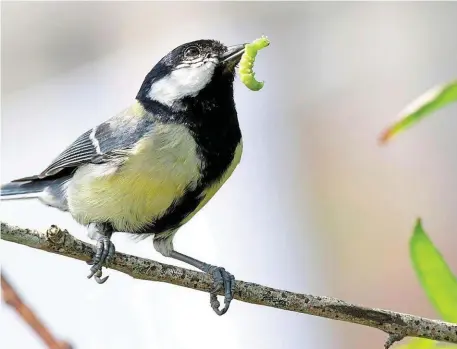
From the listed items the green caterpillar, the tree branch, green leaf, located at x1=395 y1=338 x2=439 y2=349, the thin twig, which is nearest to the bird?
the tree branch

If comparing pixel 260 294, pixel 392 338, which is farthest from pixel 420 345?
pixel 260 294

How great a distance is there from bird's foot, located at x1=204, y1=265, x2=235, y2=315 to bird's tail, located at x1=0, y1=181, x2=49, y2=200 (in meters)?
0.49

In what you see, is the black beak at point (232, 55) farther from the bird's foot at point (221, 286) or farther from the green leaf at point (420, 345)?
the green leaf at point (420, 345)

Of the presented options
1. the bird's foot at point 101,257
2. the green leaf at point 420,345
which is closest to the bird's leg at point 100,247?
the bird's foot at point 101,257

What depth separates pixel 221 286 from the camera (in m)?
1.35

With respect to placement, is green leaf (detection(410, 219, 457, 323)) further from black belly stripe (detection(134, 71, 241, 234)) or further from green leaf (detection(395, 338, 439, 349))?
black belly stripe (detection(134, 71, 241, 234))

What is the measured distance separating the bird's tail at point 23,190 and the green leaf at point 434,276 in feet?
3.40

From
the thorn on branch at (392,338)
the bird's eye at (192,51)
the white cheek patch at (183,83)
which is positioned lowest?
the thorn on branch at (392,338)

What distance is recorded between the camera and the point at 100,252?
128cm

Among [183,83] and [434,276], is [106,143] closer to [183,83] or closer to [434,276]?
[183,83]

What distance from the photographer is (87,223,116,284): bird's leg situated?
1.25 meters

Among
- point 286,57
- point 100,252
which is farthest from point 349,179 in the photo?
point 100,252

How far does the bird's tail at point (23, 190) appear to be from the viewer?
175 centimetres

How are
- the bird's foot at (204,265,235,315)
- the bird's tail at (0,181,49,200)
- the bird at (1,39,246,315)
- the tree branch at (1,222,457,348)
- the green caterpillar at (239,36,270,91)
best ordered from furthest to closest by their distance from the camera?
the bird's tail at (0,181,49,200) → the bird at (1,39,246,315) → the bird's foot at (204,265,235,315) → the green caterpillar at (239,36,270,91) → the tree branch at (1,222,457,348)
